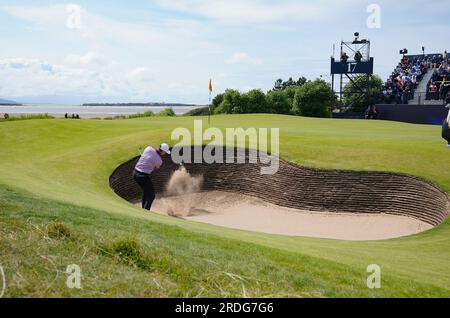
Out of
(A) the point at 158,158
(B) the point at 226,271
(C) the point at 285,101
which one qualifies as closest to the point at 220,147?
(A) the point at 158,158

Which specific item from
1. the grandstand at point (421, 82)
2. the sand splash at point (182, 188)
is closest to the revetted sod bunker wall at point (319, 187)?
the sand splash at point (182, 188)

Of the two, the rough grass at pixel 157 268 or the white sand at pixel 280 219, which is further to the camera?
the white sand at pixel 280 219

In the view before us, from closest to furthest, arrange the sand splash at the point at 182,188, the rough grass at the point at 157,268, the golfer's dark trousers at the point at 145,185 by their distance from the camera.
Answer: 1. the rough grass at the point at 157,268
2. the golfer's dark trousers at the point at 145,185
3. the sand splash at the point at 182,188

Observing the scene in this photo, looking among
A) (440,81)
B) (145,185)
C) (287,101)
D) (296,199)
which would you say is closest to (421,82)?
(440,81)

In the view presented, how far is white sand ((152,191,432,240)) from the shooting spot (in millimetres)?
16525

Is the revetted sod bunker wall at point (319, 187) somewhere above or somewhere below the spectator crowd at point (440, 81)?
below

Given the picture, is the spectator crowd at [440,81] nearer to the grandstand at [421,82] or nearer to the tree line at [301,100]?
the grandstand at [421,82]

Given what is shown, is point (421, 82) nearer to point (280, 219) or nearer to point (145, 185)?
point (280, 219)

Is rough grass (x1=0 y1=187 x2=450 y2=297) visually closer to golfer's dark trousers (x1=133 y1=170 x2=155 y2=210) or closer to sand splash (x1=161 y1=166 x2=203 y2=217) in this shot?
golfer's dark trousers (x1=133 y1=170 x2=155 y2=210)

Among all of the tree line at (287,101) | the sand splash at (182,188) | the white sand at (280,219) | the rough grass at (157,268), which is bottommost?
the white sand at (280,219)

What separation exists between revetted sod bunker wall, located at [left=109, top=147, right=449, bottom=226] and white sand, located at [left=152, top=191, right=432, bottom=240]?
0.47 metres

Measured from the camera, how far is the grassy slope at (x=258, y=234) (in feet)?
23.7

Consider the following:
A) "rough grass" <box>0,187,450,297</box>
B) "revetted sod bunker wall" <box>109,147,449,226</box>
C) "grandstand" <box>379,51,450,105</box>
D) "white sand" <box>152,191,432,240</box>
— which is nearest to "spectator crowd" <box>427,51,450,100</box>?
"grandstand" <box>379,51,450,105</box>

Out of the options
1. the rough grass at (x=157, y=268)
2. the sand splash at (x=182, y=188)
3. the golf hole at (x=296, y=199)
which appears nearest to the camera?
the rough grass at (x=157, y=268)
